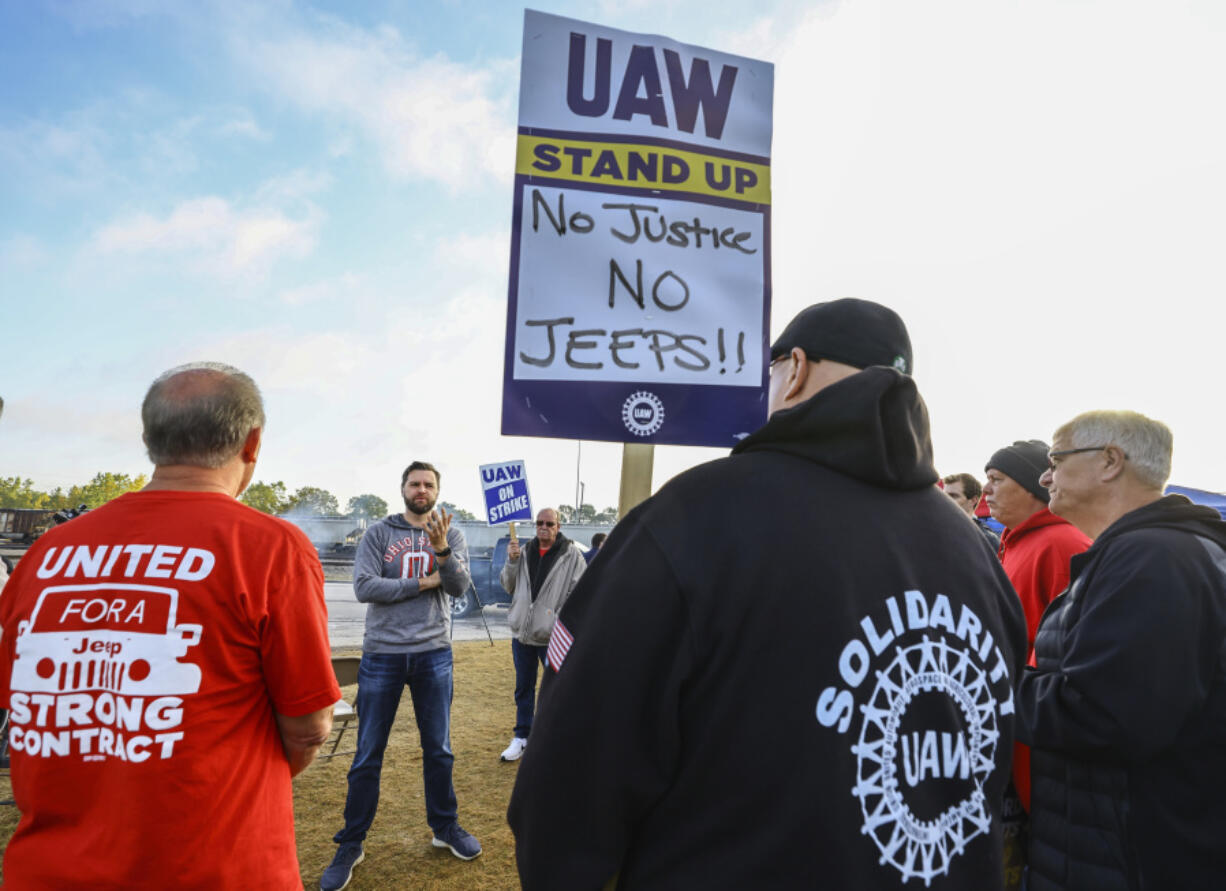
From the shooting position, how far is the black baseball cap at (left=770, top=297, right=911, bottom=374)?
133 centimetres

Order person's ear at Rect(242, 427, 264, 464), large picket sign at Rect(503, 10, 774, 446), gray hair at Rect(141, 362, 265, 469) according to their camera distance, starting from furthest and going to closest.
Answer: large picket sign at Rect(503, 10, 774, 446), person's ear at Rect(242, 427, 264, 464), gray hair at Rect(141, 362, 265, 469)

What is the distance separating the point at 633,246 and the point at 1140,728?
1878 mm

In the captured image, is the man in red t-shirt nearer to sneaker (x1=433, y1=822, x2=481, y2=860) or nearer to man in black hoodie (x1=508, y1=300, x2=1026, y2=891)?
man in black hoodie (x1=508, y1=300, x2=1026, y2=891)

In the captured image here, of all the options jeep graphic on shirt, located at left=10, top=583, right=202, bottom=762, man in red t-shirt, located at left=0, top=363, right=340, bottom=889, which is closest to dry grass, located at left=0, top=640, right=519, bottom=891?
man in red t-shirt, located at left=0, top=363, right=340, bottom=889

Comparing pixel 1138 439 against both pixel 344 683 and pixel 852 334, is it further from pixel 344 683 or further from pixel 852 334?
pixel 344 683

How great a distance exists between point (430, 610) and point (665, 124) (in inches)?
120

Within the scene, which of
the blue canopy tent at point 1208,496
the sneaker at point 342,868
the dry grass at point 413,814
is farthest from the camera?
the blue canopy tent at point 1208,496

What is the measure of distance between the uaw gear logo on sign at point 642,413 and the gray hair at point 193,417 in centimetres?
110

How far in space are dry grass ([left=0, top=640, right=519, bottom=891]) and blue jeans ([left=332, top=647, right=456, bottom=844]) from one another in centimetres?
26

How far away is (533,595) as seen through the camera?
22.5 feet

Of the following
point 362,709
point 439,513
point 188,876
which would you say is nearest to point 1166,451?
point 188,876

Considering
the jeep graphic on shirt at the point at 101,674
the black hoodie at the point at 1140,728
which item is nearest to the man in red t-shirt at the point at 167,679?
the jeep graphic on shirt at the point at 101,674

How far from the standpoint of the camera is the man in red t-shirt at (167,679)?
159 centimetres

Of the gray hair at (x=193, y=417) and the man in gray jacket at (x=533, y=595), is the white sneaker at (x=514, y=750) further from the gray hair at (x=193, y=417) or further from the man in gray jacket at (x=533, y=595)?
the gray hair at (x=193, y=417)
